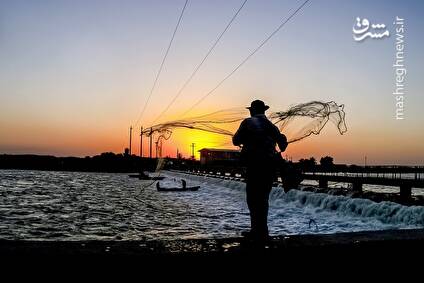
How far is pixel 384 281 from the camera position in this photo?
11.4 ft

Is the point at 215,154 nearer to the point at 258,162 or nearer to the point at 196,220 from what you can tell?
the point at 196,220

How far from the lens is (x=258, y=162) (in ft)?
16.2

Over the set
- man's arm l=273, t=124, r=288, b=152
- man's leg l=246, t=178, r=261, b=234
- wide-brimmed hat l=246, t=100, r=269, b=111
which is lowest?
man's leg l=246, t=178, r=261, b=234

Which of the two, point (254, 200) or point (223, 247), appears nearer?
point (223, 247)

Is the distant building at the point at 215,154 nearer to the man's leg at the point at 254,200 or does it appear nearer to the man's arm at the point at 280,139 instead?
the man's arm at the point at 280,139

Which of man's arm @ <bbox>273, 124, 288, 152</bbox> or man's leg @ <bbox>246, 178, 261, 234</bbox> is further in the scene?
man's arm @ <bbox>273, 124, 288, 152</bbox>

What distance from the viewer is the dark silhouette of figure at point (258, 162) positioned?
4.94m

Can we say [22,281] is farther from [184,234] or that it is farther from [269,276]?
[184,234]

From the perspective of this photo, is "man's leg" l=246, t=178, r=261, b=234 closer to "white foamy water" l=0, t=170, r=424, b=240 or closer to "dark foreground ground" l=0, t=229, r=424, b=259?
"dark foreground ground" l=0, t=229, r=424, b=259

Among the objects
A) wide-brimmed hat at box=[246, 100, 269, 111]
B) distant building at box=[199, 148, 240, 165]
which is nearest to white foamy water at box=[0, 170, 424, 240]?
wide-brimmed hat at box=[246, 100, 269, 111]

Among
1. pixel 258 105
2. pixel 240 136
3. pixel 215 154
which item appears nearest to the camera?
pixel 240 136

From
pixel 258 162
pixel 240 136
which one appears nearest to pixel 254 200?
pixel 258 162

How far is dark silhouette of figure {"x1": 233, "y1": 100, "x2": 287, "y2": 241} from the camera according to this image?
4.94 m

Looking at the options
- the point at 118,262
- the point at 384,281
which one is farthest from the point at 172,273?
the point at 384,281
